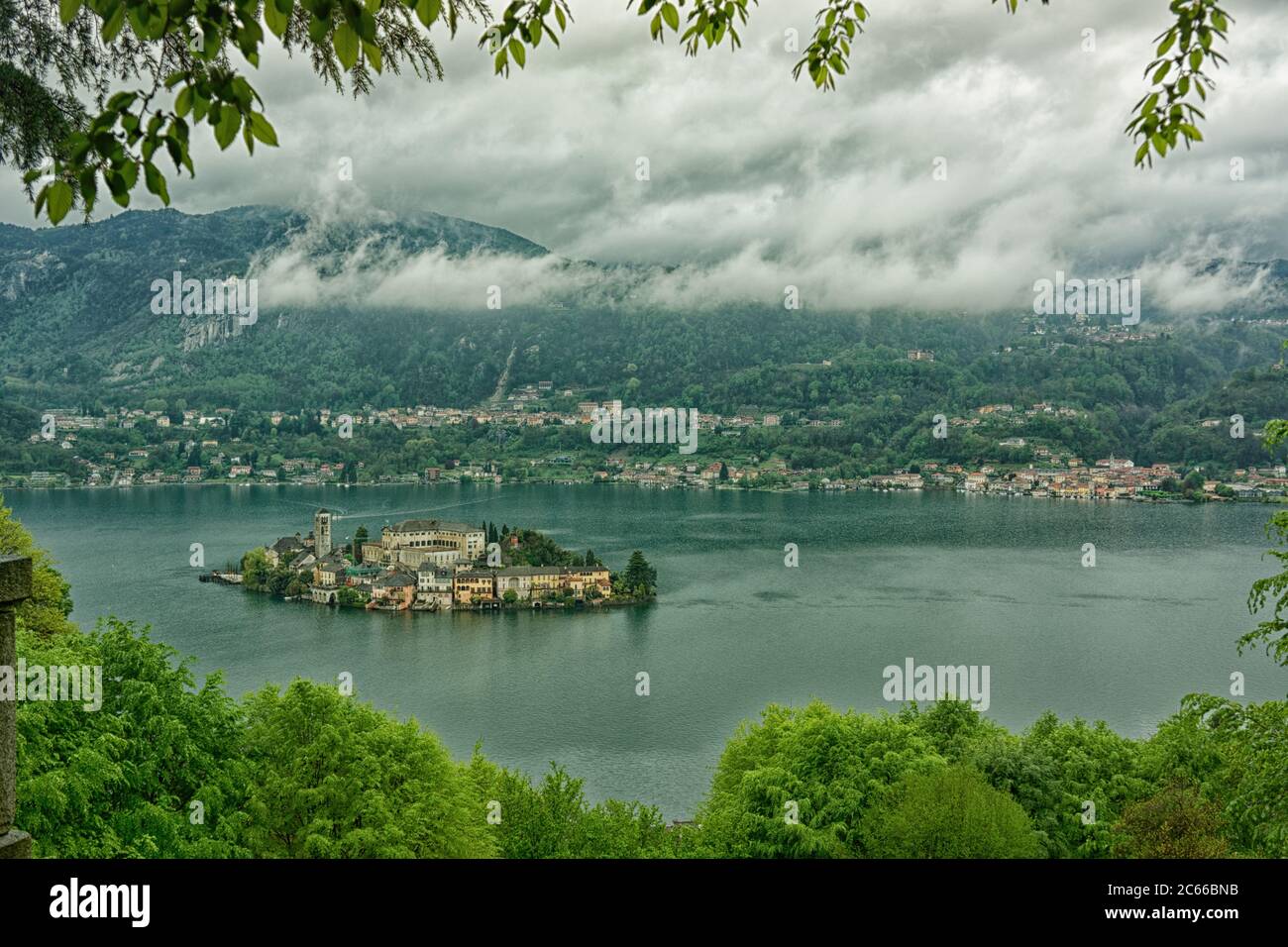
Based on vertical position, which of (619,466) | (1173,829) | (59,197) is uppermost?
(59,197)

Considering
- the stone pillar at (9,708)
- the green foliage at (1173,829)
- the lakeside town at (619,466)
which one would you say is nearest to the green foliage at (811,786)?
the green foliage at (1173,829)

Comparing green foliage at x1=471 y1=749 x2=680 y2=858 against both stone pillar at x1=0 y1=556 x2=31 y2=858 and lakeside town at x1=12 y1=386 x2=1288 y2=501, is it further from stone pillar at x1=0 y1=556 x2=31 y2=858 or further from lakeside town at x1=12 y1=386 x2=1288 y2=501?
lakeside town at x1=12 y1=386 x2=1288 y2=501

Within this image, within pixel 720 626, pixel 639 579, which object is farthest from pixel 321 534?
pixel 720 626

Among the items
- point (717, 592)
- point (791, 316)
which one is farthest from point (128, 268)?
point (717, 592)

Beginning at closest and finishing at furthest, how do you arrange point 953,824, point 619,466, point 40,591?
point 953,824
point 40,591
point 619,466

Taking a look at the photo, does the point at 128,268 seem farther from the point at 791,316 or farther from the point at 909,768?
the point at 909,768

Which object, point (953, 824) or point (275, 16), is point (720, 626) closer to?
point (953, 824)

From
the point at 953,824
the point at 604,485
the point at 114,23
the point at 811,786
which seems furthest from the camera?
the point at 604,485
